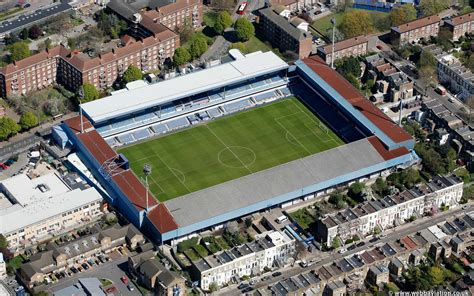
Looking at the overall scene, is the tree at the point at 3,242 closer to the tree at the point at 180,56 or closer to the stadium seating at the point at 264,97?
the stadium seating at the point at 264,97

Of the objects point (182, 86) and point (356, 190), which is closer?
point (356, 190)

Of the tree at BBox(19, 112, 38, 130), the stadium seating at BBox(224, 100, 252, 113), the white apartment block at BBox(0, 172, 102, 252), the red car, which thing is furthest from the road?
the tree at BBox(19, 112, 38, 130)

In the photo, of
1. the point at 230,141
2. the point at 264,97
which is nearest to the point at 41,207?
the point at 230,141

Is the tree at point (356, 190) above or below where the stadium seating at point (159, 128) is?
below

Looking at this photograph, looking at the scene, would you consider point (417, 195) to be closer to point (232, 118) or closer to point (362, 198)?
point (362, 198)

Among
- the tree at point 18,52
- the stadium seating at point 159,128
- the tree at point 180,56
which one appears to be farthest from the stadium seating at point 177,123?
the tree at point 18,52

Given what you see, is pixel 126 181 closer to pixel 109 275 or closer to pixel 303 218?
pixel 109 275
